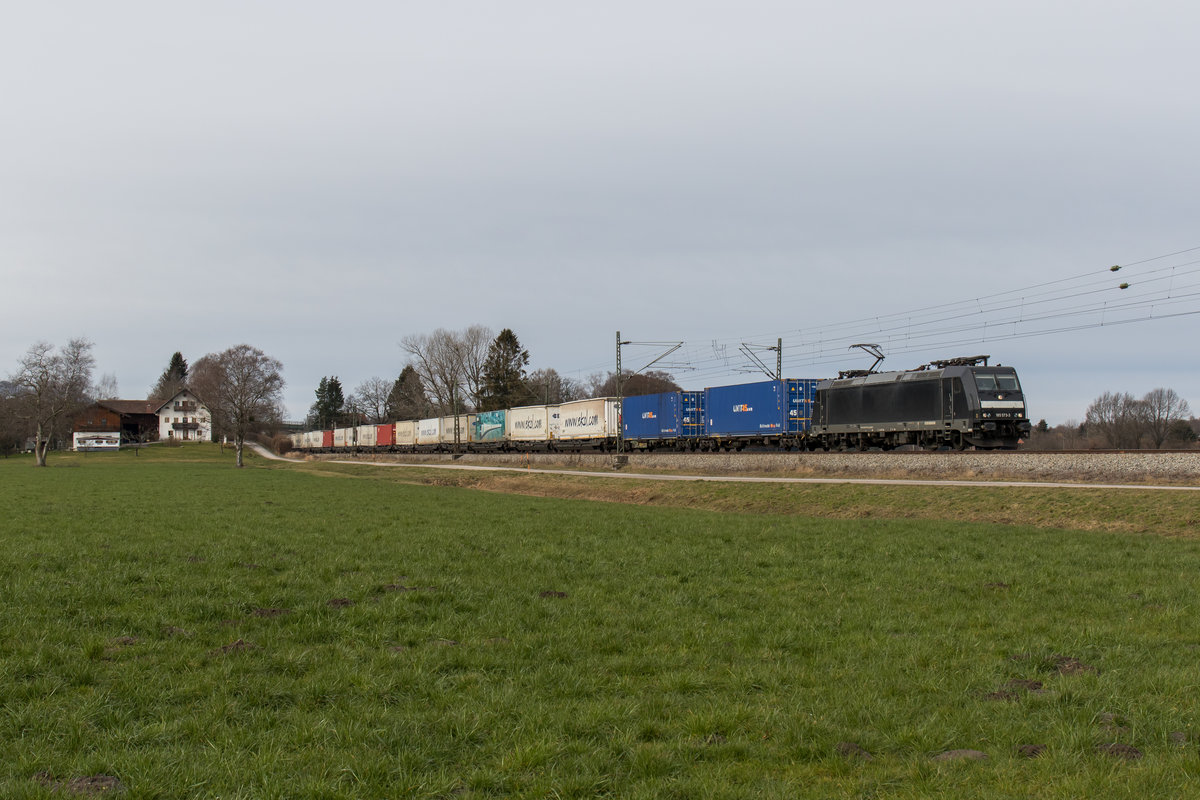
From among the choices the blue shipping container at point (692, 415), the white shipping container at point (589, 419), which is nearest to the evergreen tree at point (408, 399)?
the white shipping container at point (589, 419)

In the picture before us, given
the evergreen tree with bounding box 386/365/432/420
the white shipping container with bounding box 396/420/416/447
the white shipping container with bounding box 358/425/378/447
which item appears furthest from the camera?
the evergreen tree with bounding box 386/365/432/420

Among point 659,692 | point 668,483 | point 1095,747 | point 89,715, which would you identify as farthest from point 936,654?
point 668,483

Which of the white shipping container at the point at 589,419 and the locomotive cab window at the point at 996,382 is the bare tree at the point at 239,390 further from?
the locomotive cab window at the point at 996,382

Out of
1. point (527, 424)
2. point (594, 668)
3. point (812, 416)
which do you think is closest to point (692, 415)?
point (812, 416)

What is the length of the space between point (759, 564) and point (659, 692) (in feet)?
20.2

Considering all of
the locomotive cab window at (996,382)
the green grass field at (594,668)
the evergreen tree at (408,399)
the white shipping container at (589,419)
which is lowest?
the green grass field at (594,668)

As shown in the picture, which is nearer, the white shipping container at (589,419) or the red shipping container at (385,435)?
the white shipping container at (589,419)

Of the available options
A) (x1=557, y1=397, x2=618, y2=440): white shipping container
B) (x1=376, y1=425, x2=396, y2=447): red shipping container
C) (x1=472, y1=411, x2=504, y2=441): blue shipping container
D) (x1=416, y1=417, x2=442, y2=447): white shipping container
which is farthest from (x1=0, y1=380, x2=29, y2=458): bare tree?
(x1=557, y1=397, x2=618, y2=440): white shipping container

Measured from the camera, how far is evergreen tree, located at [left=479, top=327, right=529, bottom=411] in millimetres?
107938

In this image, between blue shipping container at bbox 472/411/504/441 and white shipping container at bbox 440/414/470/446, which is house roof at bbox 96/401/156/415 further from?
blue shipping container at bbox 472/411/504/441

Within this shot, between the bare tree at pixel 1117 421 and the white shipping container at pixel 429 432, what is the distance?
61.7 meters

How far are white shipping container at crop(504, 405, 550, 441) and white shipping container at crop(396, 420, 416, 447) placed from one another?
21990 mm

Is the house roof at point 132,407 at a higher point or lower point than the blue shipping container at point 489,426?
higher

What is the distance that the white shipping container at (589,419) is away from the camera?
54406 mm
